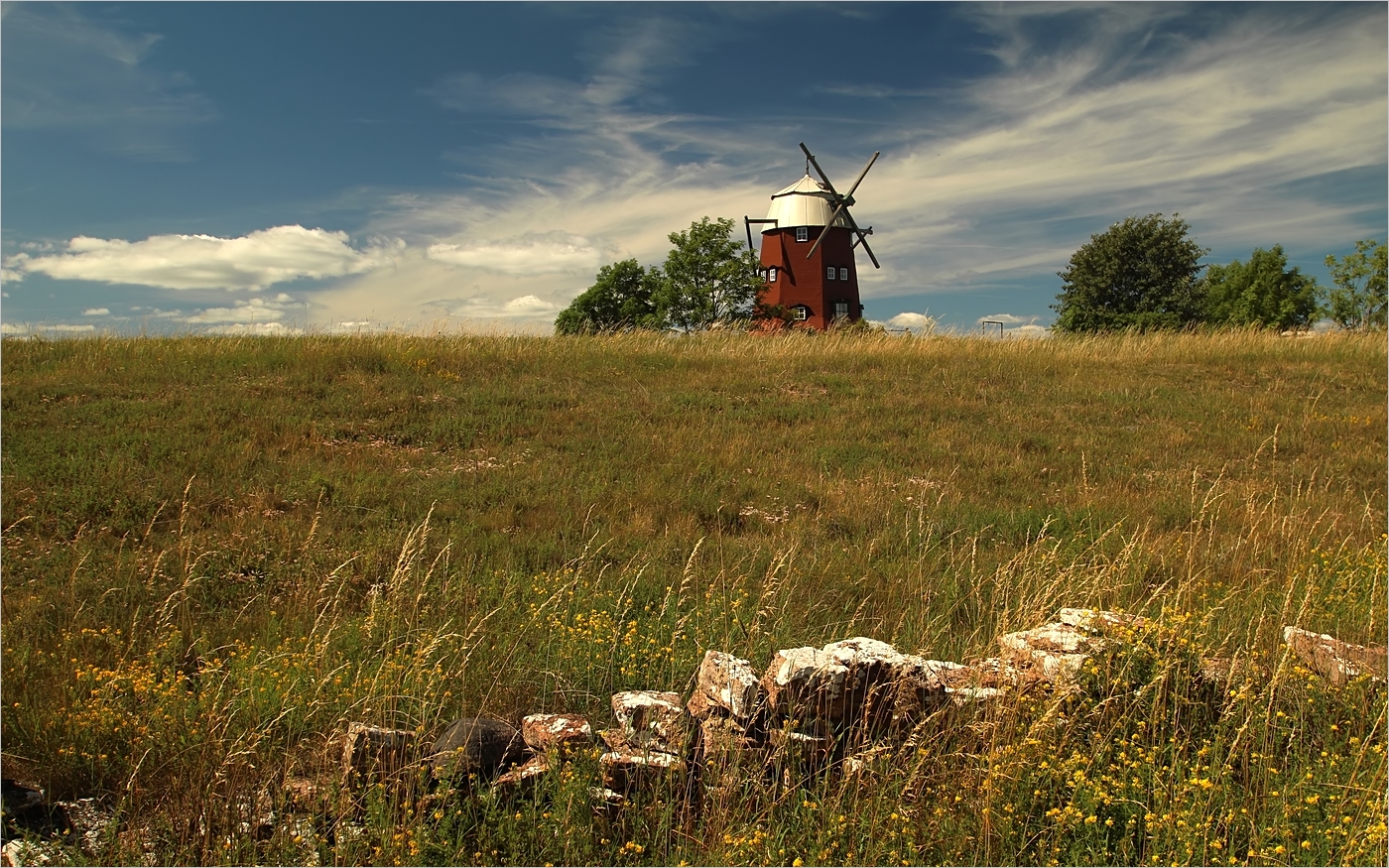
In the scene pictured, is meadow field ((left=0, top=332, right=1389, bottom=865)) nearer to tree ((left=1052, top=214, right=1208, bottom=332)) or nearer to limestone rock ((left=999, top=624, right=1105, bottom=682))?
limestone rock ((left=999, top=624, right=1105, bottom=682))

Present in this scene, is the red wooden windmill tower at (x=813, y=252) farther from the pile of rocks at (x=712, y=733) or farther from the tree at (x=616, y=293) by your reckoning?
the pile of rocks at (x=712, y=733)

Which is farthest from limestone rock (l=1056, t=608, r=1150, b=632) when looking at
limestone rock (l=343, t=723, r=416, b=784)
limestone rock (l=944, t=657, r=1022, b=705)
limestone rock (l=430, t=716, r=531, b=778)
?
limestone rock (l=343, t=723, r=416, b=784)

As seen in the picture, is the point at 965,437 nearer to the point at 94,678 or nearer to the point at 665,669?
the point at 665,669

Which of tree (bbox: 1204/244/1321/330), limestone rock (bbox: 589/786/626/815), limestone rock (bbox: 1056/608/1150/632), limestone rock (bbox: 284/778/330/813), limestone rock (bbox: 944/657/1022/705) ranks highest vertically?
tree (bbox: 1204/244/1321/330)

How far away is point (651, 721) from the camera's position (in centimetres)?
382

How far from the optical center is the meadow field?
11.3 feet

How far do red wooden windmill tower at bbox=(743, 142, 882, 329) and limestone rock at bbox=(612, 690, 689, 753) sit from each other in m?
43.6

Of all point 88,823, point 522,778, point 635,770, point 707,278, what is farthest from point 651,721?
point 707,278

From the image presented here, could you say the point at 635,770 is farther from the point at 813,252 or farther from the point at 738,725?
the point at 813,252

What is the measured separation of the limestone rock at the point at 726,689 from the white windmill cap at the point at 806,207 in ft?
155

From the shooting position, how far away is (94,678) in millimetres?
4230

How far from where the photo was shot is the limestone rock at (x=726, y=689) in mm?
3799

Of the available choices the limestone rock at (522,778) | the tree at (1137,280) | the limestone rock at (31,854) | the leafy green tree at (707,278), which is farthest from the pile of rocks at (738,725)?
the tree at (1137,280)

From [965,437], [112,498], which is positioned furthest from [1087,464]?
[112,498]
